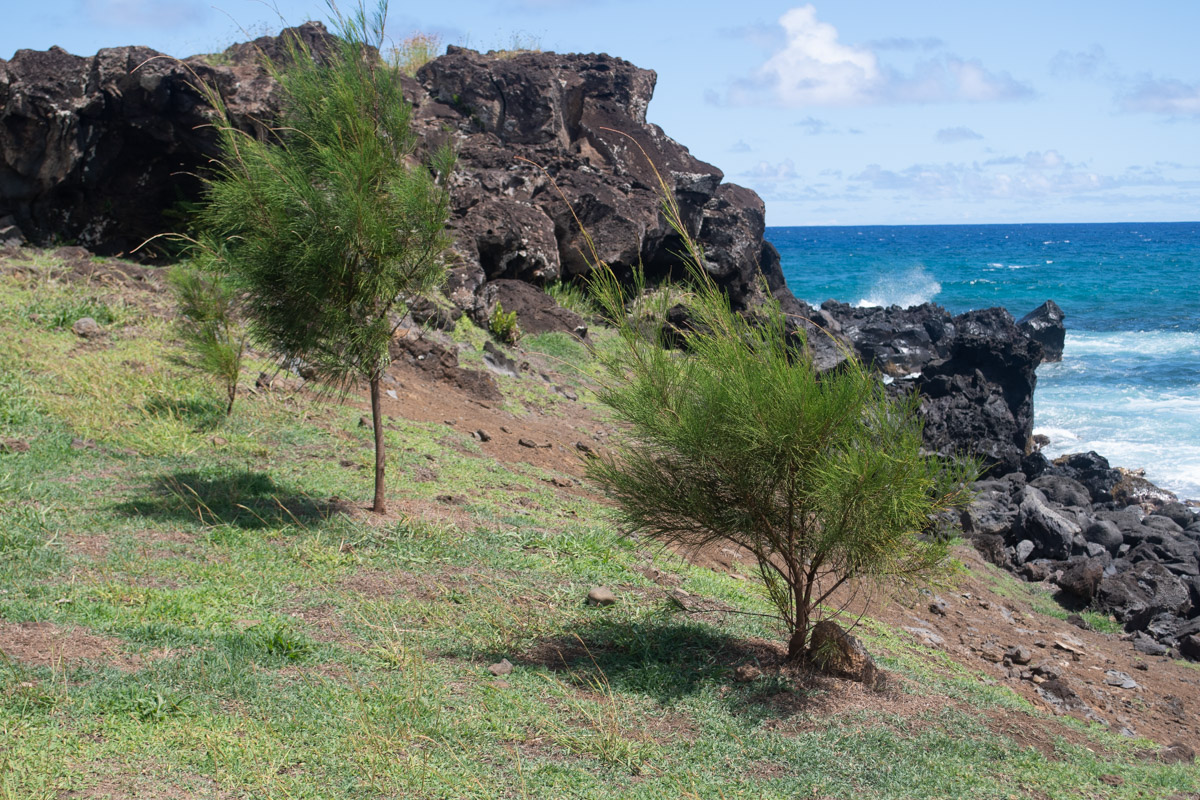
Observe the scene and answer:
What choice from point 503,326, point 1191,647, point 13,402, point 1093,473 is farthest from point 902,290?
point 13,402

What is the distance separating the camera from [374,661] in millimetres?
5242

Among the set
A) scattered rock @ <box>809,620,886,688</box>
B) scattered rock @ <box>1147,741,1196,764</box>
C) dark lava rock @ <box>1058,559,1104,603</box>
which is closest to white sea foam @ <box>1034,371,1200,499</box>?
dark lava rock @ <box>1058,559,1104,603</box>

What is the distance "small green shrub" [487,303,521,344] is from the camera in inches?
610

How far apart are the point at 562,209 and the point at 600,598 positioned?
13541 mm

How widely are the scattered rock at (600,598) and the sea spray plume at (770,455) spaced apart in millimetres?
914

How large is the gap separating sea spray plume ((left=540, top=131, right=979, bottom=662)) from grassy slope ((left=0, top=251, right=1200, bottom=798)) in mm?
916

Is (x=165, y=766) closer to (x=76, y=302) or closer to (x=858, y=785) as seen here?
(x=858, y=785)

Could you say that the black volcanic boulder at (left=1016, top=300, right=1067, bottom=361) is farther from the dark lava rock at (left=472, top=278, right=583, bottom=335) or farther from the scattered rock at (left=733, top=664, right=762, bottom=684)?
the scattered rock at (left=733, top=664, right=762, bottom=684)

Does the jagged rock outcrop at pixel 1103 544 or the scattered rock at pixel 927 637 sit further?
the jagged rock outcrop at pixel 1103 544

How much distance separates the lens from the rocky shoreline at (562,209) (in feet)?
41.7

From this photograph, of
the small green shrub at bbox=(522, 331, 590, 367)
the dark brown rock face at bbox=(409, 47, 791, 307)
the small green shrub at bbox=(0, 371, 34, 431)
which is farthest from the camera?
the dark brown rock face at bbox=(409, 47, 791, 307)

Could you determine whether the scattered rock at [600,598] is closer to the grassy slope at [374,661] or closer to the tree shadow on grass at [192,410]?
the grassy slope at [374,661]

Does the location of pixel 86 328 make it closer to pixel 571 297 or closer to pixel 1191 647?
pixel 571 297

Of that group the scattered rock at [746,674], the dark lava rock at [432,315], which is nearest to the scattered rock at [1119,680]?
the scattered rock at [746,674]
